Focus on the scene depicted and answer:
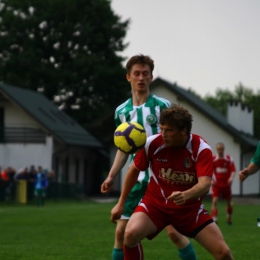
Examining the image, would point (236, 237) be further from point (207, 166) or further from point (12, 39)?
point (12, 39)

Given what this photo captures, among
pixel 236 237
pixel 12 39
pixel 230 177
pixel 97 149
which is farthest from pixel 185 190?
pixel 12 39

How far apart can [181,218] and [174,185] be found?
322mm

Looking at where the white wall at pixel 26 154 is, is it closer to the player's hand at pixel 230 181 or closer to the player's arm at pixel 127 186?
the player's hand at pixel 230 181

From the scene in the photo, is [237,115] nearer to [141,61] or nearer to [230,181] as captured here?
[230,181]

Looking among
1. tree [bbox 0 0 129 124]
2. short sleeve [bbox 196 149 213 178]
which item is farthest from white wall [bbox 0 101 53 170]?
short sleeve [bbox 196 149 213 178]

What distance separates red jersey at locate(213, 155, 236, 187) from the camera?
25.5m

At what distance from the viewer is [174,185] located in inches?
345

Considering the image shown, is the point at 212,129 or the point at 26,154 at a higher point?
the point at 212,129

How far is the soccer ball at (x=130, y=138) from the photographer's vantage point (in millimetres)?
9016

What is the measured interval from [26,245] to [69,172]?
44726 mm

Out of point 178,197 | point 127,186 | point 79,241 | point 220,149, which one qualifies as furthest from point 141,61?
point 220,149

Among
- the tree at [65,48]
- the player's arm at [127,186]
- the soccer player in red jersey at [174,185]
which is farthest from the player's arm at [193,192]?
the tree at [65,48]

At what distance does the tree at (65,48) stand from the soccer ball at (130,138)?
60.3 m

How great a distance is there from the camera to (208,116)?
60.5 metres
